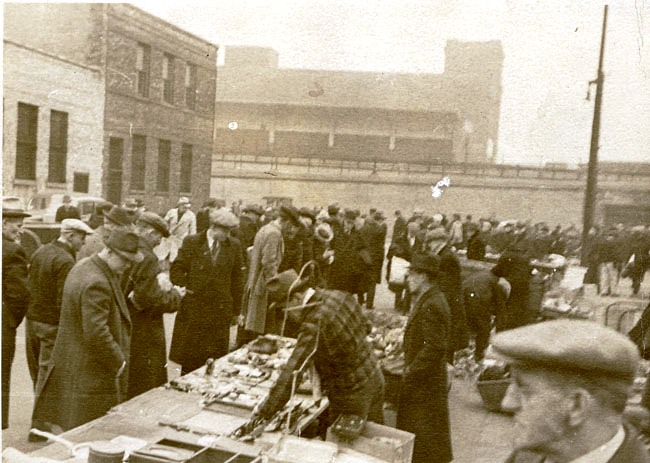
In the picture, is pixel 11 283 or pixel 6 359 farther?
pixel 6 359

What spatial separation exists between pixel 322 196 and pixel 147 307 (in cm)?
124

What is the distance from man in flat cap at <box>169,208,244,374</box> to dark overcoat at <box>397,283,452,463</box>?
5.74 ft

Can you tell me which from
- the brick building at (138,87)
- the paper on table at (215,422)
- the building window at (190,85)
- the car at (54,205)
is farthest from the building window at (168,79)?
the paper on table at (215,422)

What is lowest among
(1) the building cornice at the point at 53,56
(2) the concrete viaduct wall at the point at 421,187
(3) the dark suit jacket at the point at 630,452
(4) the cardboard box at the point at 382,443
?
(4) the cardboard box at the point at 382,443

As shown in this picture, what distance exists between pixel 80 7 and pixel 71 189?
1.11m

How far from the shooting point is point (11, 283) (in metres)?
3.69

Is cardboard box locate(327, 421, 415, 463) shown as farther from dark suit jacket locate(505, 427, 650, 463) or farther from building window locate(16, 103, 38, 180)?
building window locate(16, 103, 38, 180)

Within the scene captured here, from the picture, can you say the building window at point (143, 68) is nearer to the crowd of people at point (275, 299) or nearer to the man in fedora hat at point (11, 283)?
the crowd of people at point (275, 299)

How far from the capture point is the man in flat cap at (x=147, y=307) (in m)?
3.89

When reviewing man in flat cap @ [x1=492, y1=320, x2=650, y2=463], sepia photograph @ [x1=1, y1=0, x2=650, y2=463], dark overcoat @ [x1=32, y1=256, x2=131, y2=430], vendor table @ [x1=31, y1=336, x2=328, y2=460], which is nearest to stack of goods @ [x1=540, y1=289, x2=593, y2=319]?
sepia photograph @ [x1=1, y1=0, x2=650, y2=463]

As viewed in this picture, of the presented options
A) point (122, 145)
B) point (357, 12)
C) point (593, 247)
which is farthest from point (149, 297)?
point (593, 247)

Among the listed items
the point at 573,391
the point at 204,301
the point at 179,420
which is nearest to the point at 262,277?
the point at 204,301

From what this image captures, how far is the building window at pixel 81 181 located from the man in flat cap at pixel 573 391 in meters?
3.28

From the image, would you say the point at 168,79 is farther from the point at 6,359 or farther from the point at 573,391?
the point at 573,391
